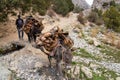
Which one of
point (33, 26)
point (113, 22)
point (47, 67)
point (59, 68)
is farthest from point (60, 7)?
point (59, 68)

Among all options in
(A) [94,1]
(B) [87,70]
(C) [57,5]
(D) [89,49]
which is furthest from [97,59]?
(A) [94,1]

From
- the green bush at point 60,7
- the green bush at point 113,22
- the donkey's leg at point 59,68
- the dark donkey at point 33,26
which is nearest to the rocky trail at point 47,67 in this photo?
the donkey's leg at point 59,68

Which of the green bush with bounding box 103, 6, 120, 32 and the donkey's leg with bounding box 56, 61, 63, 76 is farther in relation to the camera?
the green bush with bounding box 103, 6, 120, 32

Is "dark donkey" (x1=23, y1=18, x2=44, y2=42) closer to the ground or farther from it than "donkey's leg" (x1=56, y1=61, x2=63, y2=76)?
farther from it

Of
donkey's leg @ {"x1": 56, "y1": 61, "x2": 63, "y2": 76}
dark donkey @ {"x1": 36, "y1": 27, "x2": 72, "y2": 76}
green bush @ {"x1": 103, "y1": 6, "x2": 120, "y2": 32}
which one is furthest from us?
green bush @ {"x1": 103, "y1": 6, "x2": 120, "y2": 32}

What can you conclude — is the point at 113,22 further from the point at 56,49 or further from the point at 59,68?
the point at 56,49

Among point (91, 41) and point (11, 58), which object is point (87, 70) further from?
point (91, 41)

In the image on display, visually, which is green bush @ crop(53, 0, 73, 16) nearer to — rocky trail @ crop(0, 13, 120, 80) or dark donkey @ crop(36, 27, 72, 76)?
rocky trail @ crop(0, 13, 120, 80)

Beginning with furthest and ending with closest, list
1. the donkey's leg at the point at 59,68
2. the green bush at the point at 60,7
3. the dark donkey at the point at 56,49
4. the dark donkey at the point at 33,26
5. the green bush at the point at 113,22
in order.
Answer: the green bush at the point at 60,7
the green bush at the point at 113,22
the dark donkey at the point at 33,26
the donkey's leg at the point at 59,68
the dark donkey at the point at 56,49

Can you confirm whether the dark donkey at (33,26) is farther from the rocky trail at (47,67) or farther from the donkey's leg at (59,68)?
the donkey's leg at (59,68)

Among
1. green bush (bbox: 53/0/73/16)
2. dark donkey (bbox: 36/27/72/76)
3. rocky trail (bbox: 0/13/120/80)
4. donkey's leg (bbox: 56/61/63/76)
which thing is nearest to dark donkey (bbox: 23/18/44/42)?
rocky trail (bbox: 0/13/120/80)

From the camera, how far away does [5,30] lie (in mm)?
29906

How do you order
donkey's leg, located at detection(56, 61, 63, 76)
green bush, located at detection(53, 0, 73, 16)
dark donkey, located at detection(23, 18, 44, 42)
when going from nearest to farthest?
1. donkey's leg, located at detection(56, 61, 63, 76)
2. dark donkey, located at detection(23, 18, 44, 42)
3. green bush, located at detection(53, 0, 73, 16)

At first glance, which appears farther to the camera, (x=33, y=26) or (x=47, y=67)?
(x=33, y=26)
